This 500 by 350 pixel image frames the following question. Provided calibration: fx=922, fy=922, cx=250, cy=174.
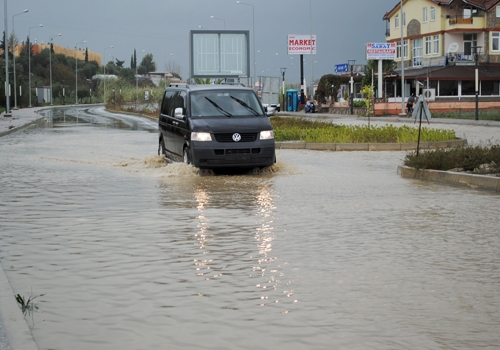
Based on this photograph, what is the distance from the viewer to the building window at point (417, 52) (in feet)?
299

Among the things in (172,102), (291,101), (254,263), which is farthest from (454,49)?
(254,263)

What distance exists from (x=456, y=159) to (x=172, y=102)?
660 centimetres

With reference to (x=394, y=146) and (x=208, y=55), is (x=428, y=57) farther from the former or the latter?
(x=394, y=146)

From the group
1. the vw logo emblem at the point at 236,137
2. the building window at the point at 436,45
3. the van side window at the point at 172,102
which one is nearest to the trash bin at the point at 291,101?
the building window at the point at 436,45

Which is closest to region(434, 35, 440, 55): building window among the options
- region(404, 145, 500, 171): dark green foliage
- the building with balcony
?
the building with balcony

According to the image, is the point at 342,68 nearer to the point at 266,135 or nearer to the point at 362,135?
the point at 362,135

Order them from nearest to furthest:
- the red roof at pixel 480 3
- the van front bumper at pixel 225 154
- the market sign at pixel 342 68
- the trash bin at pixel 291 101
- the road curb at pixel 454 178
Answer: the road curb at pixel 454 178, the van front bumper at pixel 225 154, the red roof at pixel 480 3, the trash bin at pixel 291 101, the market sign at pixel 342 68

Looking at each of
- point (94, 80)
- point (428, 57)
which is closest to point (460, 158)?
point (428, 57)

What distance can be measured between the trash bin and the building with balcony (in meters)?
9.10

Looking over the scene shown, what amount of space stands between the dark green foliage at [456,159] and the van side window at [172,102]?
4998 mm

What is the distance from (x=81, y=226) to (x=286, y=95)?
82.7m

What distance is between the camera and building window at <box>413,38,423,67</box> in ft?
299

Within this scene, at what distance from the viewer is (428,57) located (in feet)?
293

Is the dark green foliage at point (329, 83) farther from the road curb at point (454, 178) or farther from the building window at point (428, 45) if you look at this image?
the road curb at point (454, 178)
